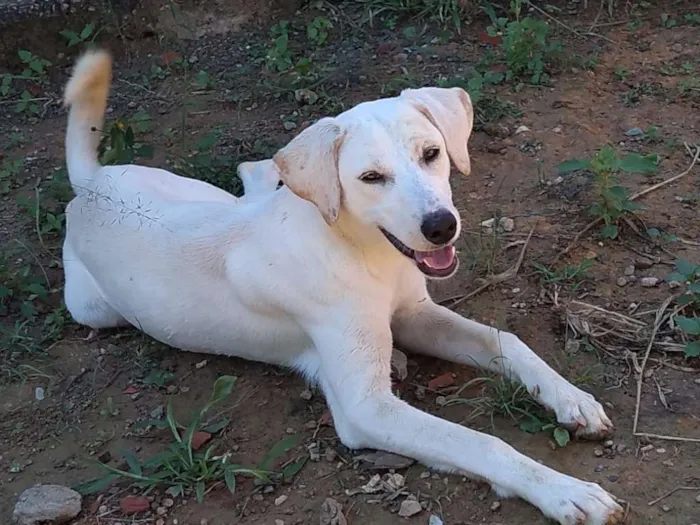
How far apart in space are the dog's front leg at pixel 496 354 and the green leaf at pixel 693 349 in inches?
15.3

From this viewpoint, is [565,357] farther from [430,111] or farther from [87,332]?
[87,332]

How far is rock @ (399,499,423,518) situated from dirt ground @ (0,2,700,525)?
2 centimetres

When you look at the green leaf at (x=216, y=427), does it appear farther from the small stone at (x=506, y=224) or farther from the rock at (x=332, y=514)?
the small stone at (x=506, y=224)

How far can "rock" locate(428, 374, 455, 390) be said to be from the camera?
3.37 meters

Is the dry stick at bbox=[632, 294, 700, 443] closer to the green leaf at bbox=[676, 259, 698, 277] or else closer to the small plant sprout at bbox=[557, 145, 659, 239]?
the green leaf at bbox=[676, 259, 698, 277]

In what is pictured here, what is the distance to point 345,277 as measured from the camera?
3.21 m

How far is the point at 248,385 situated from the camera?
352 centimetres

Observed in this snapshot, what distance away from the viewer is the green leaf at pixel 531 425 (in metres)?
3.06

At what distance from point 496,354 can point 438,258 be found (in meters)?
0.45

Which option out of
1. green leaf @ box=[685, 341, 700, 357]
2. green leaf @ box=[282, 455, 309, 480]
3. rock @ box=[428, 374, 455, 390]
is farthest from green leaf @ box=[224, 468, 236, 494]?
green leaf @ box=[685, 341, 700, 357]

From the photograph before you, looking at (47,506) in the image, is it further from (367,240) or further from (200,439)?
(367,240)

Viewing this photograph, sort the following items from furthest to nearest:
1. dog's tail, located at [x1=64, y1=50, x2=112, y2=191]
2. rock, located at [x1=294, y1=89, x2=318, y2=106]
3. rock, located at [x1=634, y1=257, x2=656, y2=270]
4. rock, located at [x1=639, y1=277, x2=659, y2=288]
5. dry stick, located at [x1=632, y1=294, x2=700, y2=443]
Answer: rock, located at [x1=294, y1=89, x2=318, y2=106]
dog's tail, located at [x1=64, y1=50, x2=112, y2=191]
rock, located at [x1=634, y1=257, x2=656, y2=270]
rock, located at [x1=639, y1=277, x2=659, y2=288]
dry stick, located at [x1=632, y1=294, x2=700, y2=443]

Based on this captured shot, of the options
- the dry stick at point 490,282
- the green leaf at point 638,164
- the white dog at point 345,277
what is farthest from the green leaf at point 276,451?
the green leaf at point 638,164

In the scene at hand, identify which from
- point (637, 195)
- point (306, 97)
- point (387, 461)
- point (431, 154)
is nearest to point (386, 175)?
point (431, 154)
